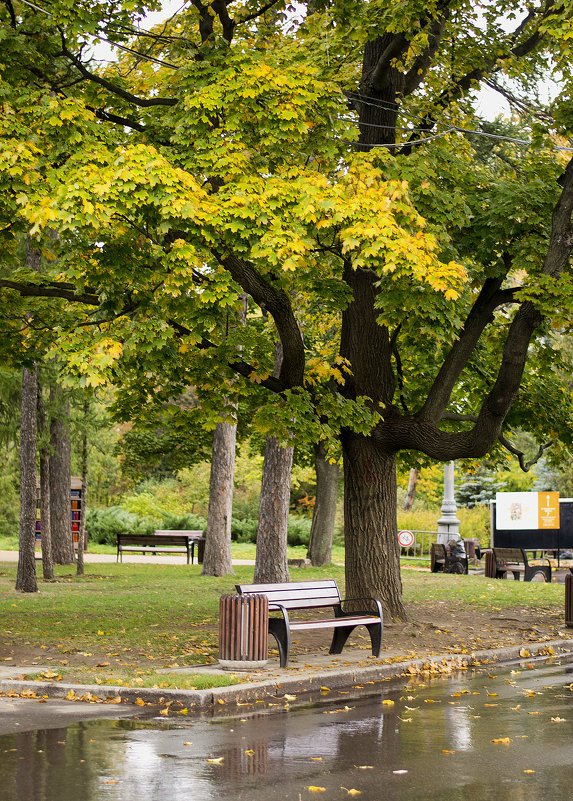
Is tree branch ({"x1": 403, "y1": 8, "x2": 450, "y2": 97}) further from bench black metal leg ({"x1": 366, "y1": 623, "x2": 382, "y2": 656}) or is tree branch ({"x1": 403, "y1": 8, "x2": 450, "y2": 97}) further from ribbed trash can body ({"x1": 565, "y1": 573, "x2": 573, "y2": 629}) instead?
bench black metal leg ({"x1": 366, "y1": 623, "x2": 382, "y2": 656})

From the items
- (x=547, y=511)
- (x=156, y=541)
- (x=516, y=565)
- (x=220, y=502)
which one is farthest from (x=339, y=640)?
(x=156, y=541)

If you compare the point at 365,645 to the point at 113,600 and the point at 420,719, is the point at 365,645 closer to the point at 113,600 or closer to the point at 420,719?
the point at 420,719

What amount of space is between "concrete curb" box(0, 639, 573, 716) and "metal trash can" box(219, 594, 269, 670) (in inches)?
22.1

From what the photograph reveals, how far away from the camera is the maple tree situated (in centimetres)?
1114

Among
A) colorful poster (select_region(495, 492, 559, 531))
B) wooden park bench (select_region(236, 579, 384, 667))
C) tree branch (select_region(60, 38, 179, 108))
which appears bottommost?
wooden park bench (select_region(236, 579, 384, 667))

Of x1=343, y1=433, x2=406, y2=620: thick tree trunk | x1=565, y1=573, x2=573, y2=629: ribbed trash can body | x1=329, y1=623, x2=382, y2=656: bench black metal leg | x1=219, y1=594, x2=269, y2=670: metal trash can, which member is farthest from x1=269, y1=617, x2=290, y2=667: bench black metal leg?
x1=565, y1=573, x2=573, y2=629: ribbed trash can body

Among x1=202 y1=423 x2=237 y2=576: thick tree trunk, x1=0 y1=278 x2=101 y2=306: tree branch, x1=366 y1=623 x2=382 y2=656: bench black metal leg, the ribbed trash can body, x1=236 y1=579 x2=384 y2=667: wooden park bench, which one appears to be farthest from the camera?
x1=202 y1=423 x2=237 y2=576: thick tree trunk

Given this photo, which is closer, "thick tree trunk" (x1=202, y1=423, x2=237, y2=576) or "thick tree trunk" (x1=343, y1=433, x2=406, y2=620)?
"thick tree trunk" (x1=343, y1=433, x2=406, y2=620)

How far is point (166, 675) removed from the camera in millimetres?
9875

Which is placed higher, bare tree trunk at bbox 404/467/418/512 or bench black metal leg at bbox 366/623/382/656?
bare tree trunk at bbox 404/467/418/512

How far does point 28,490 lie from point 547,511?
17.0 meters

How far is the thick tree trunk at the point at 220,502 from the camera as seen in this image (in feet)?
81.5

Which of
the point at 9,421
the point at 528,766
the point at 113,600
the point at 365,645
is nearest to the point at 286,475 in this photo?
the point at 113,600

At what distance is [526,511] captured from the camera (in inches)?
1210
